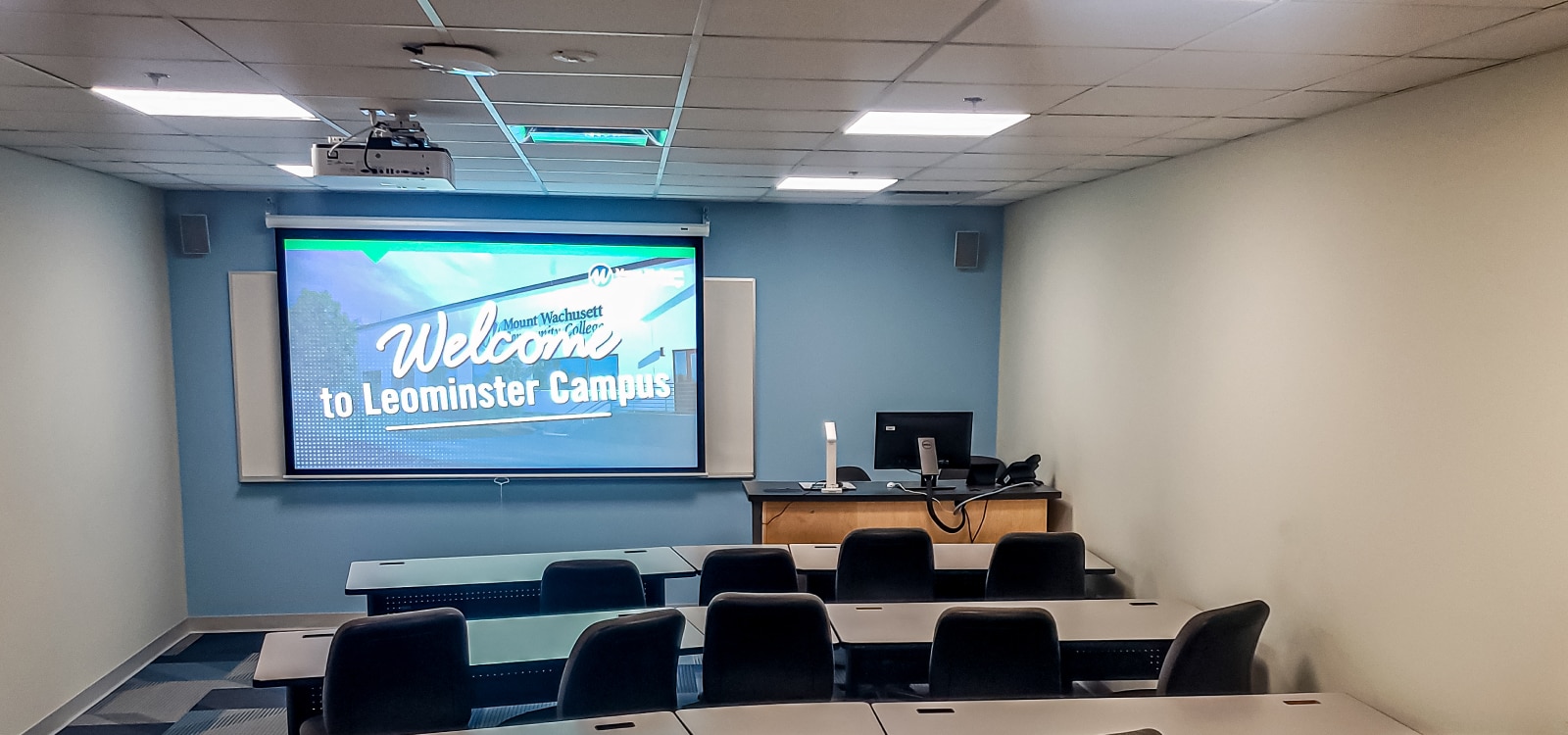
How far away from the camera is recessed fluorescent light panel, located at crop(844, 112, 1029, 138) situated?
11.7ft

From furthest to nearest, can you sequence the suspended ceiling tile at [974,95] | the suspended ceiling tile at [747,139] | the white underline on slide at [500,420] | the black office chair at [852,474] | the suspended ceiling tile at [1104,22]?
the white underline on slide at [500,420]
the black office chair at [852,474]
the suspended ceiling tile at [747,139]
the suspended ceiling tile at [974,95]
the suspended ceiling tile at [1104,22]

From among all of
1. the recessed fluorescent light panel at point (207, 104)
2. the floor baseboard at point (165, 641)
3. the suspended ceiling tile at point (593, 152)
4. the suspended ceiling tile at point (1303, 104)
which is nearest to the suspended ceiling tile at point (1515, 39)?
the suspended ceiling tile at point (1303, 104)

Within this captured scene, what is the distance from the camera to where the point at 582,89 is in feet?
10.2

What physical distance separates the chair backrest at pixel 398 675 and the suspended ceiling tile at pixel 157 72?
1.85 m

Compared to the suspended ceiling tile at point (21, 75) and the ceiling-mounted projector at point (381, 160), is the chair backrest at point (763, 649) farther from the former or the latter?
the suspended ceiling tile at point (21, 75)

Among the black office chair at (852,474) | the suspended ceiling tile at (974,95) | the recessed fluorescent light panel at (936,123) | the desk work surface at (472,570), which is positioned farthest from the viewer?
the black office chair at (852,474)

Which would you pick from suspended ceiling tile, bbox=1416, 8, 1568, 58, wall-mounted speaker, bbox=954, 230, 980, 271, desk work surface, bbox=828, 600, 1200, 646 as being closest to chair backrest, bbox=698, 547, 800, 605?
desk work surface, bbox=828, 600, 1200, 646

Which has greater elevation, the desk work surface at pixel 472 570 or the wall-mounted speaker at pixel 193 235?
the wall-mounted speaker at pixel 193 235

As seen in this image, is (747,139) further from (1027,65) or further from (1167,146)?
(1167,146)

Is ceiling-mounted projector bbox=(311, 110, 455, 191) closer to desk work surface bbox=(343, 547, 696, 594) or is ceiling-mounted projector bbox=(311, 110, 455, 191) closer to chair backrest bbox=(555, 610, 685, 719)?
chair backrest bbox=(555, 610, 685, 719)

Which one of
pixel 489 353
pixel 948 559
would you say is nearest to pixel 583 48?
pixel 948 559

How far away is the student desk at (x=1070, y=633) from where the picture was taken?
362cm

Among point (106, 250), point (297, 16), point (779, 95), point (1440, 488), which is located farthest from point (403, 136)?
point (1440, 488)

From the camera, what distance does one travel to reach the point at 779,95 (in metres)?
3.18
